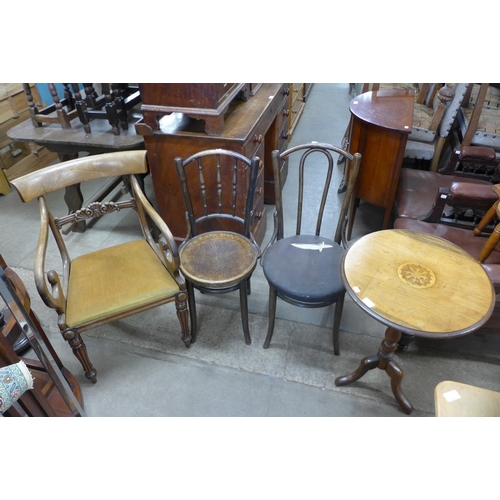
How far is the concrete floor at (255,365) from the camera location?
1.69 metres

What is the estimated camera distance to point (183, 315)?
5.86 feet

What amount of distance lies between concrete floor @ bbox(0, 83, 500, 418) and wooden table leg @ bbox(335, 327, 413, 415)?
0.06m

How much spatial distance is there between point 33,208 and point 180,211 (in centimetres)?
159

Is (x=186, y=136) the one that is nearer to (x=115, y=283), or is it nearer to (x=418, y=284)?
(x=115, y=283)

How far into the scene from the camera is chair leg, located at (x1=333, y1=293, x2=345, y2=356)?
1676mm

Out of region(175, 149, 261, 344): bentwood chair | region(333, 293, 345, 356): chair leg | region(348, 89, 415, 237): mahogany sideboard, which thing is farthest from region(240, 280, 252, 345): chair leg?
region(348, 89, 415, 237): mahogany sideboard

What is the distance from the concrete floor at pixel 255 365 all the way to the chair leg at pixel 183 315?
0.26 ft

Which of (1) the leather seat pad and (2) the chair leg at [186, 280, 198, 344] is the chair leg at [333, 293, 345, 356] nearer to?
(1) the leather seat pad

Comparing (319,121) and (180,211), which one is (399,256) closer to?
(180,211)

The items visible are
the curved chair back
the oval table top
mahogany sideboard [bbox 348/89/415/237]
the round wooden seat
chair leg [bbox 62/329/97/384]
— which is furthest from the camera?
mahogany sideboard [bbox 348/89/415/237]

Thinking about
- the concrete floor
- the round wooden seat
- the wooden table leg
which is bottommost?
the concrete floor

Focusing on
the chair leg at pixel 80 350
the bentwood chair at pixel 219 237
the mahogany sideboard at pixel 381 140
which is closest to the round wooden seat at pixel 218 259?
the bentwood chair at pixel 219 237

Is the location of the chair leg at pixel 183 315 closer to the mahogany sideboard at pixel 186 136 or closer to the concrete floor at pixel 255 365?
the concrete floor at pixel 255 365

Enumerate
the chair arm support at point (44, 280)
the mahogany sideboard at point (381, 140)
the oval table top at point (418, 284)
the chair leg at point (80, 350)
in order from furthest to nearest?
the mahogany sideboard at point (381, 140)
the chair leg at point (80, 350)
the chair arm support at point (44, 280)
the oval table top at point (418, 284)
